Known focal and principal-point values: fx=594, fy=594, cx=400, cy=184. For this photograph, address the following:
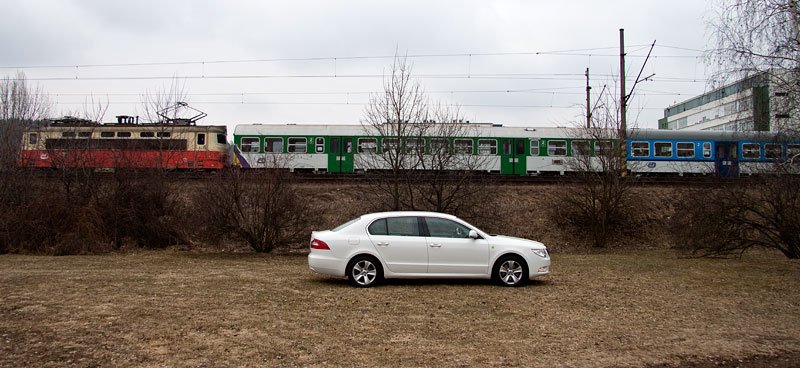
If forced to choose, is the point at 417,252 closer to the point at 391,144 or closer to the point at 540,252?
the point at 540,252

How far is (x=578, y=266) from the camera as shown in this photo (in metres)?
15.2

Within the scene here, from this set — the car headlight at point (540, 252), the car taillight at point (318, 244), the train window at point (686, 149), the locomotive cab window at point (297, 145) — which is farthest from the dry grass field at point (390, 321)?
the train window at point (686, 149)

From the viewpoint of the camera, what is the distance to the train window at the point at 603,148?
2212 centimetres

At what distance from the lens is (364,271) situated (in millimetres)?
10461

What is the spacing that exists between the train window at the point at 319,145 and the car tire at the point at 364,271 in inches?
710

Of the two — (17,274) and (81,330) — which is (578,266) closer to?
(81,330)

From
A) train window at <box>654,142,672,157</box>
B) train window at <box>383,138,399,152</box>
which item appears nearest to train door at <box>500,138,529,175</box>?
train window at <box>654,142,672,157</box>

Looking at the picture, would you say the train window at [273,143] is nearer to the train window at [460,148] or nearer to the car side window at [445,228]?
the train window at [460,148]

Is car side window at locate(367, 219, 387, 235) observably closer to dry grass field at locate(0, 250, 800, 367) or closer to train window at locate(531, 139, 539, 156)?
dry grass field at locate(0, 250, 800, 367)

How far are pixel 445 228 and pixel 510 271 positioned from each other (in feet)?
4.62

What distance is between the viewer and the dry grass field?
6113 mm

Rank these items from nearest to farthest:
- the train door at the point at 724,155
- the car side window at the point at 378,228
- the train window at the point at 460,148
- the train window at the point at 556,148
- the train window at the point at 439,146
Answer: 1. the car side window at the point at 378,228
2. the train window at the point at 439,146
3. the train window at the point at 460,148
4. the train door at the point at 724,155
5. the train window at the point at 556,148

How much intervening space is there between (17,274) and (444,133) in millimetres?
13794

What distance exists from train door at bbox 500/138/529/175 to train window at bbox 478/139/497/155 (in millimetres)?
499
